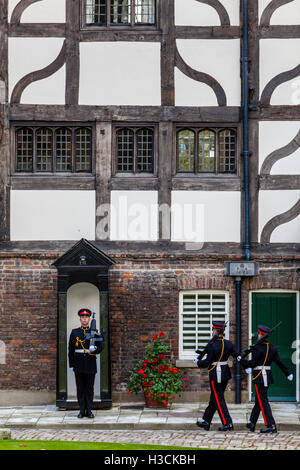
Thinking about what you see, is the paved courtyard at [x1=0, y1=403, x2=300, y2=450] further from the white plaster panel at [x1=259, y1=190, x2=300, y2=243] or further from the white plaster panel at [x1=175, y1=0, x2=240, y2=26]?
the white plaster panel at [x1=175, y1=0, x2=240, y2=26]

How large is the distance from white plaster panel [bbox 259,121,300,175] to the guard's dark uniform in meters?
3.70

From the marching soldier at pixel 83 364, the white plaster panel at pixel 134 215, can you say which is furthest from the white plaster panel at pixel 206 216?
the marching soldier at pixel 83 364

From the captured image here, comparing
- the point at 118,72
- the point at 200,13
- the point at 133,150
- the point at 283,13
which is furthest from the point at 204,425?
the point at 283,13

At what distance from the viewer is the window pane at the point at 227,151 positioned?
16734mm

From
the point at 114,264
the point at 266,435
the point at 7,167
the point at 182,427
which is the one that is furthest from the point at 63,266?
the point at 266,435

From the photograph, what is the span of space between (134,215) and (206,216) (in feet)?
4.38

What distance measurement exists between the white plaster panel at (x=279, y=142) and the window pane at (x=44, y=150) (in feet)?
12.9

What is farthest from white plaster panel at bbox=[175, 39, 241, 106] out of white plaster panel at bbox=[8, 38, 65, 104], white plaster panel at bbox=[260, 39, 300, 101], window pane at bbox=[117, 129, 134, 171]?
white plaster panel at bbox=[8, 38, 65, 104]

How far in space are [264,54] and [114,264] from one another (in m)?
4.75

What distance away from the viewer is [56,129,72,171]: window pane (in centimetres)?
1670
